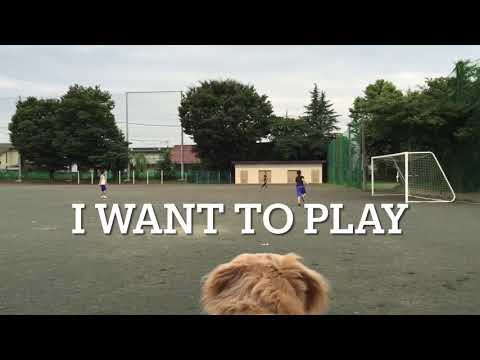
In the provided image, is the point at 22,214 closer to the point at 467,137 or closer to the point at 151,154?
the point at 467,137

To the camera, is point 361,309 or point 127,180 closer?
point 361,309

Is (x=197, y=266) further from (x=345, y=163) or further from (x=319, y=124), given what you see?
(x=319, y=124)

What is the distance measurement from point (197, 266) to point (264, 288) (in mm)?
4946

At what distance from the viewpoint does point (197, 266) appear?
6121mm

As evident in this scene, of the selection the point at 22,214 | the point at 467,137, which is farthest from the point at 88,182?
the point at 467,137

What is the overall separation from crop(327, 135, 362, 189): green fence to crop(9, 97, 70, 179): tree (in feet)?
99.7

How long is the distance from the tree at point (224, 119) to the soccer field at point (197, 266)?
36.7 metres

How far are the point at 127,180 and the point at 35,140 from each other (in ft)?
38.1

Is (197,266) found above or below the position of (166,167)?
below

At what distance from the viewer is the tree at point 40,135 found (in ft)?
161

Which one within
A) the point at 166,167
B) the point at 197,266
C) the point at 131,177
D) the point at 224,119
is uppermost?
the point at 224,119

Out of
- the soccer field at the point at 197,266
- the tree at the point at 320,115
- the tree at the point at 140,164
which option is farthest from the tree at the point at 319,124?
the soccer field at the point at 197,266

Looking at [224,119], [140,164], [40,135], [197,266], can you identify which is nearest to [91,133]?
[40,135]

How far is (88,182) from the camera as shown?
165 ft
